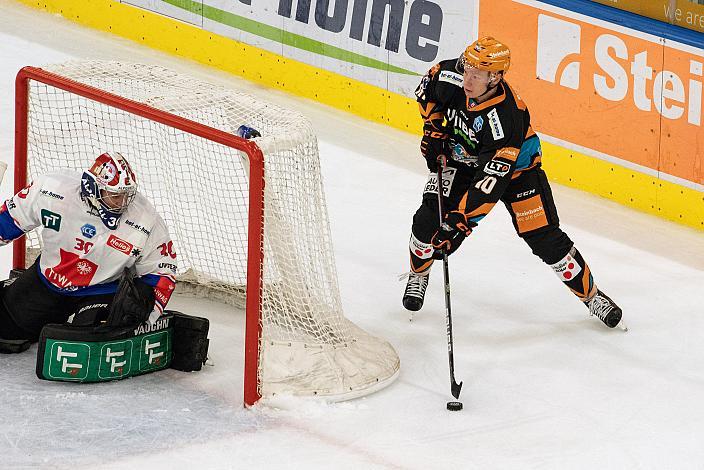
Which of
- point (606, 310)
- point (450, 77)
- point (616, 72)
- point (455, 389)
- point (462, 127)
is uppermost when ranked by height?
point (450, 77)

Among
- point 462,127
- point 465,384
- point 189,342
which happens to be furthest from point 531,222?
point 189,342

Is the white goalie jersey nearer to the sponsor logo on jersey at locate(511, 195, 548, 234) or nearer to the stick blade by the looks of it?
the stick blade

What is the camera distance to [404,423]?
5.05 m

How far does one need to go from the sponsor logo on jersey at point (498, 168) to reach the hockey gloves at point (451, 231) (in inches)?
7.5

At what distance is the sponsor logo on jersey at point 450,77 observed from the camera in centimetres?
557

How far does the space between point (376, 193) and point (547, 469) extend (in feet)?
9.63

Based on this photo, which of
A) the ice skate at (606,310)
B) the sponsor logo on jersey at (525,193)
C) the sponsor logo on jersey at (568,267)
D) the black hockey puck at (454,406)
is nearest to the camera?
the black hockey puck at (454,406)

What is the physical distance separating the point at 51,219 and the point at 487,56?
1676 millimetres

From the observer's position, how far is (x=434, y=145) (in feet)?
18.6

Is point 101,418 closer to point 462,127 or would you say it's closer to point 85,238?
point 85,238

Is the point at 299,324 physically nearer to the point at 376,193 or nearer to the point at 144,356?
the point at 144,356

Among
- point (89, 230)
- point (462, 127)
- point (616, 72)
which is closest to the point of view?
point (89, 230)

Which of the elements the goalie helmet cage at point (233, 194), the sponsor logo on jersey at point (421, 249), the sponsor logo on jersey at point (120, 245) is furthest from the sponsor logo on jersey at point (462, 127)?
the sponsor logo on jersey at point (120, 245)

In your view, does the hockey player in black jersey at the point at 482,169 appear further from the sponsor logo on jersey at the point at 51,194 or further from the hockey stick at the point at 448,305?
the sponsor logo on jersey at the point at 51,194
